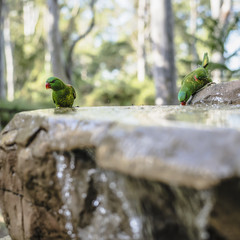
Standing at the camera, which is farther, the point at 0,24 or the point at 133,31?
the point at 133,31

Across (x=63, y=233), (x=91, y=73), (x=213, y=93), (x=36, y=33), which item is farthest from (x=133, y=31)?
(x=63, y=233)

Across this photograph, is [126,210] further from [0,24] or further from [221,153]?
[0,24]

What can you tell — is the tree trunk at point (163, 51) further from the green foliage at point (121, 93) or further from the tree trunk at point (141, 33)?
the tree trunk at point (141, 33)

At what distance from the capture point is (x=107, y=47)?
88.6 ft

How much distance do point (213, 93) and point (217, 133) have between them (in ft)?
7.36

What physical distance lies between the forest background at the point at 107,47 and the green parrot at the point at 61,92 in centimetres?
354

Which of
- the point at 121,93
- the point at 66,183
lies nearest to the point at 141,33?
the point at 121,93

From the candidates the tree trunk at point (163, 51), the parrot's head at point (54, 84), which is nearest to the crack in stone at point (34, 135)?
the parrot's head at point (54, 84)

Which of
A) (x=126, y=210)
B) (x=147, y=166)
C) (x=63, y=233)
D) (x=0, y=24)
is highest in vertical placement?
(x=0, y=24)

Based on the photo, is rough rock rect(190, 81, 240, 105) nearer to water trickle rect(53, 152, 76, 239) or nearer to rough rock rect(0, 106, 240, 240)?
rough rock rect(0, 106, 240, 240)

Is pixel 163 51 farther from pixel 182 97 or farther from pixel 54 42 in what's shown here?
pixel 54 42

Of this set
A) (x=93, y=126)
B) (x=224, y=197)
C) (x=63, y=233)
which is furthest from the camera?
(x=63, y=233)

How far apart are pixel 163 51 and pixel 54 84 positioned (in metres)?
4.06

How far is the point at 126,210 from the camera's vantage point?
5.93 ft
